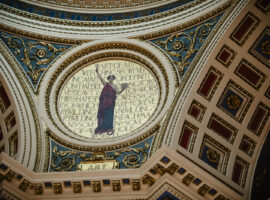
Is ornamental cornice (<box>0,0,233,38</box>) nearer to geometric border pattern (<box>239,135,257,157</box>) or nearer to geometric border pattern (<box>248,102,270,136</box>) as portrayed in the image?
Answer: geometric border pattern (<box>248,102,270,136</box>)

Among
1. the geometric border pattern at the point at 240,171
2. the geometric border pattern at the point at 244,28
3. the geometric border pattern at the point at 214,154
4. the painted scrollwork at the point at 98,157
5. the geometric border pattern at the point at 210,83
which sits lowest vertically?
the geometric border pattern at the point at 240,171

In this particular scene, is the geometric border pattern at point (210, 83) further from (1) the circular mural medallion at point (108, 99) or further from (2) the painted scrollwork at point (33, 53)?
(2) the painted scrollwork at point (33, 53)

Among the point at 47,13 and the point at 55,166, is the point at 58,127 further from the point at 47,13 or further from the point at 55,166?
the point at 47,13

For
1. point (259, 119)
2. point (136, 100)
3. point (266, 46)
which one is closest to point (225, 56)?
point (266, 46)

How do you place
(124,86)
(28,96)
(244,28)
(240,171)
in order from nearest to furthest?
(240,171) < (244,28) < (28,96) < (124,86)

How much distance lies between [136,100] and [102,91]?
4.05ft

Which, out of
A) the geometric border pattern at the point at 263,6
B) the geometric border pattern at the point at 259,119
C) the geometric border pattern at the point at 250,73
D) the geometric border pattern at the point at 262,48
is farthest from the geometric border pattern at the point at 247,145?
the geometric border pattern at the point at 263,6

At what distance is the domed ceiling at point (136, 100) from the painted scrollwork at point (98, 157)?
0.11ft

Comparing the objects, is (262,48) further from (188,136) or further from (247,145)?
(188,136)

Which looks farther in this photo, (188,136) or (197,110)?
(197,110)

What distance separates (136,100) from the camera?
22.0m

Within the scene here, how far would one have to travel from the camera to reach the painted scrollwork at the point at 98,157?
20000mm

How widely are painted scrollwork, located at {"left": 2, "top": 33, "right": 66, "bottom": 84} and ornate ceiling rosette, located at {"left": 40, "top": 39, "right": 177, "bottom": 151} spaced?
1.14 feet

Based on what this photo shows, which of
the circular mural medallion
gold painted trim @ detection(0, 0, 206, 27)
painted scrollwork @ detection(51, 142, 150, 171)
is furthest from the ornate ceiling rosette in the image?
gold painted trim @ detection(0, 0, 206, 27)
